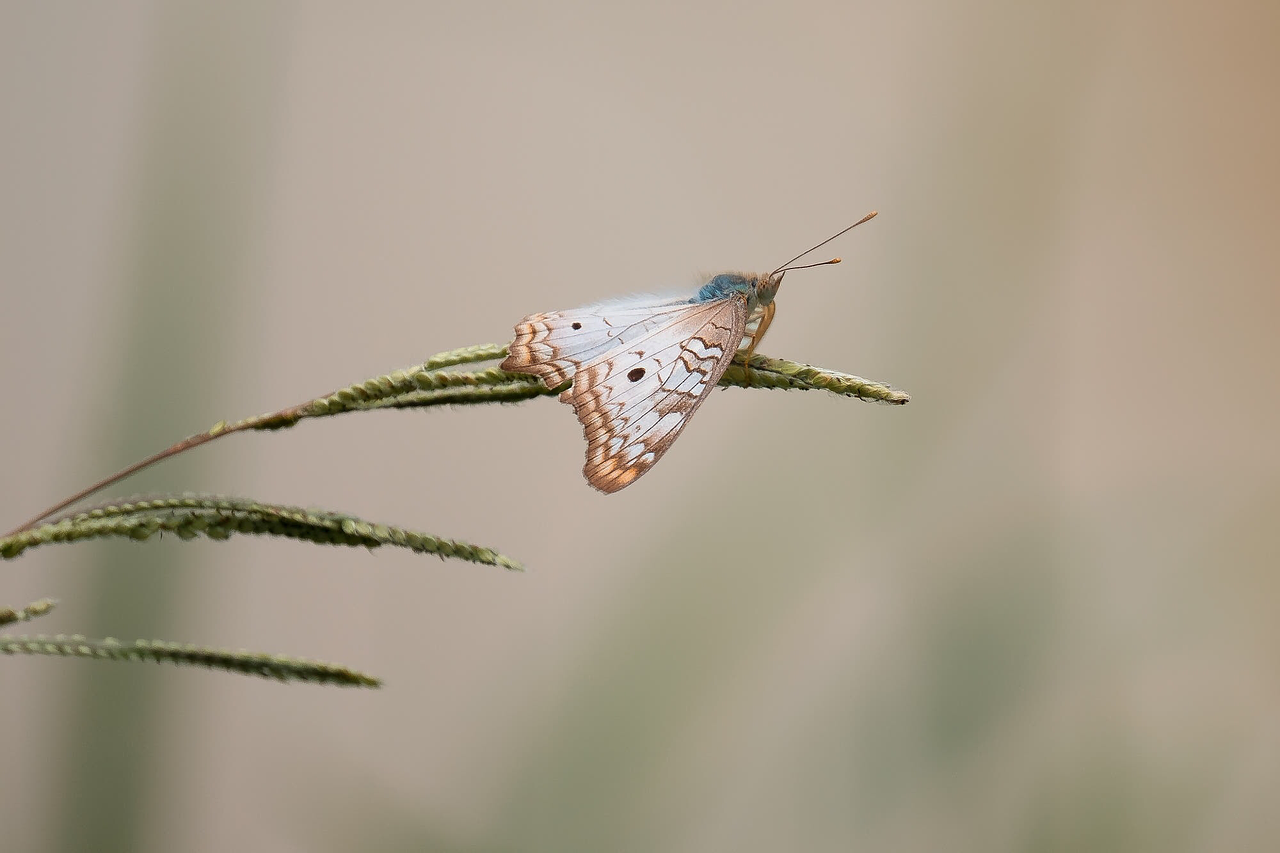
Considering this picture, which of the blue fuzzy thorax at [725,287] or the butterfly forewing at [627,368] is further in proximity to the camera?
the blue fuzzy thorax at [725,287]

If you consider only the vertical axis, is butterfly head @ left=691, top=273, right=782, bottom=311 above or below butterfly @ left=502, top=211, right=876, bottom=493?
above

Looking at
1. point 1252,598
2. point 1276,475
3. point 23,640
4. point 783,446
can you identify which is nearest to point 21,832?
point 23,640

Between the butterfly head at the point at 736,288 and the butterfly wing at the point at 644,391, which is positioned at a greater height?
the butterfly head at the point at 736,288

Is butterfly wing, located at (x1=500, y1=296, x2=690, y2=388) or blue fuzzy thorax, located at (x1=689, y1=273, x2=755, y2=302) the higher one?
blue fuzzy thorax, located at (x1=689, y1=273, x2=755, y2=302)

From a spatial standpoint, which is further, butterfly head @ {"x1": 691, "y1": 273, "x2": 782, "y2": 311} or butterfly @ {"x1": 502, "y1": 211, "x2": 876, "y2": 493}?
butterfly head @ {"x1": 691, "y1": 273, "x2": 782, "y2": 311}
